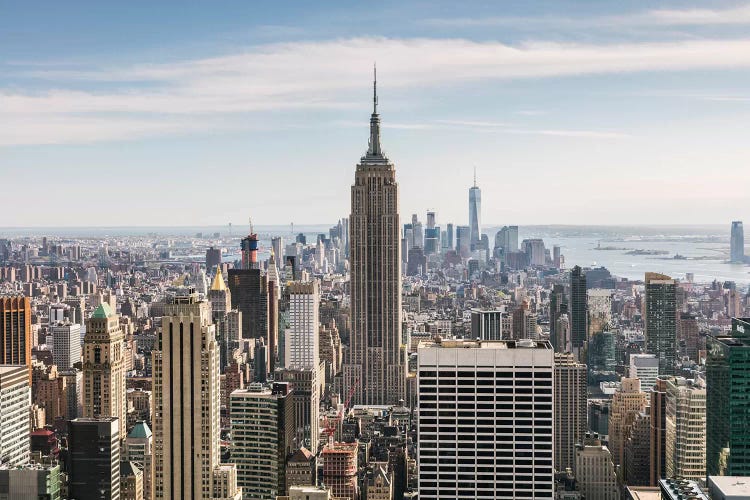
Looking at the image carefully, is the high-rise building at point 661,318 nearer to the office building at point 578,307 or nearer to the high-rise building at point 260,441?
the office building at point 578,307

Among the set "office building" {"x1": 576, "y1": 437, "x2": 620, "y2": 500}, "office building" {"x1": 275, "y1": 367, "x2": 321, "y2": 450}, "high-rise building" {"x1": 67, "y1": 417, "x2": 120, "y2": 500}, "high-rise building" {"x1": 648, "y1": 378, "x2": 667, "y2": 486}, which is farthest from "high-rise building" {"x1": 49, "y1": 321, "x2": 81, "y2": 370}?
"high-rise building" {"x1": 648, "y1": 378, "x2": 667, "y2": 486}

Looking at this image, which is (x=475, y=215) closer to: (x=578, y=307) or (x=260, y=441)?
(x=578, y=307)

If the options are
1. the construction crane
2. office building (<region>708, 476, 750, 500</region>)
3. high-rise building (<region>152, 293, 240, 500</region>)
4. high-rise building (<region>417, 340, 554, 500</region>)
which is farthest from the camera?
the construction crane

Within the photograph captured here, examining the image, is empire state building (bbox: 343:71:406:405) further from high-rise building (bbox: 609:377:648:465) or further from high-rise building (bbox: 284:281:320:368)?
high-rise building (bbox: 609:377:648:465)

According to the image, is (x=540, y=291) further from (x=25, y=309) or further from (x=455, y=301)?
(x=25, y=309)

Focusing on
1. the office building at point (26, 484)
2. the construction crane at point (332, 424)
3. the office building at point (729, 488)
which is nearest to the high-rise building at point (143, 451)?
the office building at point (26, 484)

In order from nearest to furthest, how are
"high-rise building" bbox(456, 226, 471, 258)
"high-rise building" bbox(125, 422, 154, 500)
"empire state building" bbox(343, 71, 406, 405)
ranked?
"high-rise building" bbox(125, 422, 154, 500) → "high-rise building" bbox(456, 226, 471, 258) → "empire state building" bbox(343, 71, 406, 405)

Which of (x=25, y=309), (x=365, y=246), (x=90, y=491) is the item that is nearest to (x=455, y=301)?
(x=365, y=246)

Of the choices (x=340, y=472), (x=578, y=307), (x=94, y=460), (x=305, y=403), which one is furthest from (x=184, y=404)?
(x=578, y=307)
